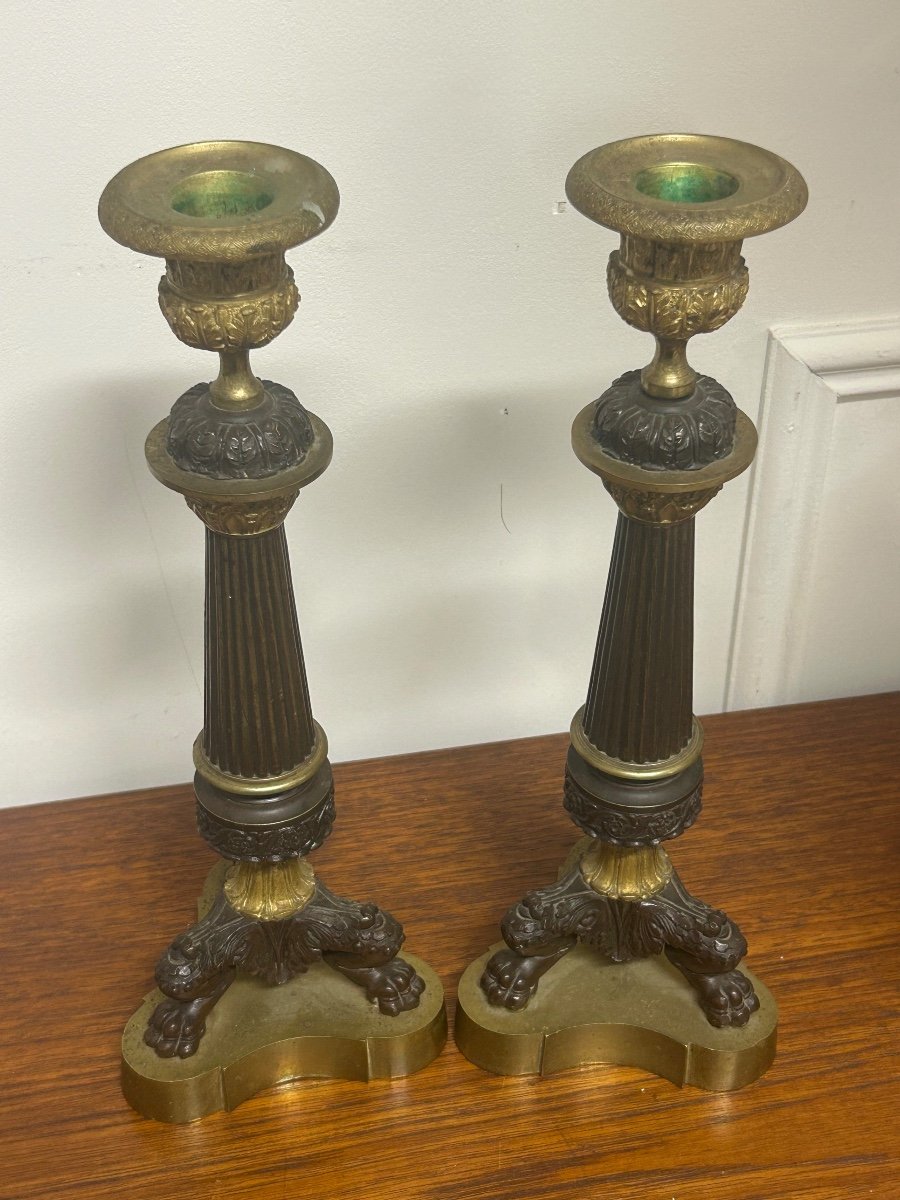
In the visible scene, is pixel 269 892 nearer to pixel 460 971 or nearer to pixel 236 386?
pixel 460 971

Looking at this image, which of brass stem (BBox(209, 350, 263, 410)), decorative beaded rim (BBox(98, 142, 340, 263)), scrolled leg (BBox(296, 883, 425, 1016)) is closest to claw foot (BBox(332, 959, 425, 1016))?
scrolled leg (BBox(296, 883, 425, 1016))

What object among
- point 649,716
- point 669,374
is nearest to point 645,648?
point 649,716

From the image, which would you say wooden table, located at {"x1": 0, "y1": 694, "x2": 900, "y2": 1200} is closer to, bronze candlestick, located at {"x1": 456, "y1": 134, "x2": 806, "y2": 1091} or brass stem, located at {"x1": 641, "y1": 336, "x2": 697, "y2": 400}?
bronze candlestick, located at {"x1": 456, "y1": 134, "x2": 806, "y2": 1091}

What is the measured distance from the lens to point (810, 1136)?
105cm

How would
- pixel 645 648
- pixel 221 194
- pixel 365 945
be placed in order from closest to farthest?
pixel 221 194 < pixel 645 648 < pixel 365 945

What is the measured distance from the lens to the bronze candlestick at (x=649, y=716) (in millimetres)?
859

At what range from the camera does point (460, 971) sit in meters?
1.17

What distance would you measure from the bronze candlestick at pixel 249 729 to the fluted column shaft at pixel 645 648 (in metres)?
0.20

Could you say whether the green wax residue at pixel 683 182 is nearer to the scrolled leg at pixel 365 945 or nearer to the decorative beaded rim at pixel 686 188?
the decorative beaded rim at pixel 686 188

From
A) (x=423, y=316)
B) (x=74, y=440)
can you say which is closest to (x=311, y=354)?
(x=423, y=316)

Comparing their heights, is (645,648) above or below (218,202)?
below

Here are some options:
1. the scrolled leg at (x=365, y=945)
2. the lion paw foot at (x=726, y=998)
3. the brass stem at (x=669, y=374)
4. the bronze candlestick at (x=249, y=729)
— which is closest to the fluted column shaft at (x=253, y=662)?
the bronze candlestick at (x=249, y=729)

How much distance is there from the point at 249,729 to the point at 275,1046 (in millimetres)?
254

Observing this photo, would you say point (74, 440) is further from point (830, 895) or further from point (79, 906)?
point (830, 895)
